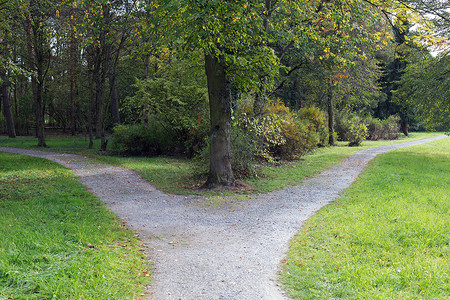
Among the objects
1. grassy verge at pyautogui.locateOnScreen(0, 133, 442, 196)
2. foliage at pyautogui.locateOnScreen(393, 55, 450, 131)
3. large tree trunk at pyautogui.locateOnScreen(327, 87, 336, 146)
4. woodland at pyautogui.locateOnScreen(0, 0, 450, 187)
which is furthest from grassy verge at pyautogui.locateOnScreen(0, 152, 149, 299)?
large tree trunk at pyautogui.locateOnScreen(327, 87, 336, 146)

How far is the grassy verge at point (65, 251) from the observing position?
11.3ft

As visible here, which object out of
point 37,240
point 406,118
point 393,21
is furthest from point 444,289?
point 406,118

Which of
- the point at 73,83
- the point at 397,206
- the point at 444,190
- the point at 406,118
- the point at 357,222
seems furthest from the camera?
the point at 406,118

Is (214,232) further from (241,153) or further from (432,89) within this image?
(432,89)

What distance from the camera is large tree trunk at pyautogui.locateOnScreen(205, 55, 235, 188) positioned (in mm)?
9711

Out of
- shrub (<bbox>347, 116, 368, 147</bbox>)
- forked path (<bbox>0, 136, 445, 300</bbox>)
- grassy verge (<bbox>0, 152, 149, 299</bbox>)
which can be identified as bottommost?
forked path (<bbox>0, 136, 445, 300</bbox>)

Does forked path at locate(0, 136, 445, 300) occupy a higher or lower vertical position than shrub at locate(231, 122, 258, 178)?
lower

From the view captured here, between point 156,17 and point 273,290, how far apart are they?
808 cm

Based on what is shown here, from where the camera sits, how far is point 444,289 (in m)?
3.63

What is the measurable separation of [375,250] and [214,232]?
2.59 m

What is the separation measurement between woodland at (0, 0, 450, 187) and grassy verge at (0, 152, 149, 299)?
3893 millimetres

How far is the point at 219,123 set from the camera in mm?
9734

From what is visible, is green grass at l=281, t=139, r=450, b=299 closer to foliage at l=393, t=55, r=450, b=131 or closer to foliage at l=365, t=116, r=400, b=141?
foliage at l=393, t=55, r=450, b=131

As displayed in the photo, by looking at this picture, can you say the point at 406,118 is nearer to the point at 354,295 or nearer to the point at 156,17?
the point at 156,17
